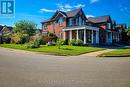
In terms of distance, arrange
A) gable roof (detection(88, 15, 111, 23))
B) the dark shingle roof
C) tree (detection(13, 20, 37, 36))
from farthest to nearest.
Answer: tree (detection(13, 20, 37, 36))
gable roof (detection(88, 15, 111, 23))
the dark shingle roof

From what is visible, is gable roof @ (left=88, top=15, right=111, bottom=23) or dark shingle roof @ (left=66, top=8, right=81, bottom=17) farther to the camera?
gable roof @ (left=88, top=15, right=111, bottom=23)

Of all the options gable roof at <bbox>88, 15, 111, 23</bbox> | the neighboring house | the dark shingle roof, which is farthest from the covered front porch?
gable roof at <bbox>88, 15, 111, 23</bbox>

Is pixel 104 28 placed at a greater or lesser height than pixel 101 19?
lesser

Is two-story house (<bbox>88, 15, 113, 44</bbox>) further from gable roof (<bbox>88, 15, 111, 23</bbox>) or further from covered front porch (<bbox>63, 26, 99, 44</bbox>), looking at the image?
covered front porch (<bbox>63, 26, 99, 44</bbox>)

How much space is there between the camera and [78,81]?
322 inches

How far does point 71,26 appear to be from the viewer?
141 ft

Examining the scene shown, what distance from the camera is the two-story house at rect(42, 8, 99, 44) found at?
1708 inches

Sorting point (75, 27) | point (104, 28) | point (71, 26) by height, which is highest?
point (104, 28)

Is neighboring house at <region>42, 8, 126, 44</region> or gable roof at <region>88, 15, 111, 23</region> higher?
gable roof at <region>88, 15, 111, 23</region>

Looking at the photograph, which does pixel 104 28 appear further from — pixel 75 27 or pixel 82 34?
pixel 75 27

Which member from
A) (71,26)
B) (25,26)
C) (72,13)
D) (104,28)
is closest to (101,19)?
(104,28)

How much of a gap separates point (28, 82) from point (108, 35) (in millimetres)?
47889

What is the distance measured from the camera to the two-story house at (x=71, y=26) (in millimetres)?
43375

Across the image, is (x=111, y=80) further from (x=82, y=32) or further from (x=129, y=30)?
(x=129, y=30)
